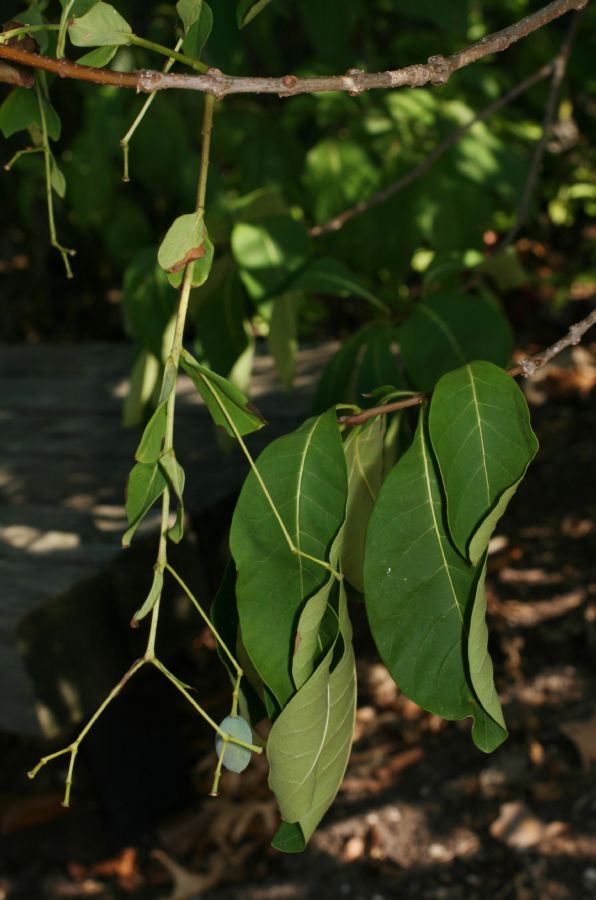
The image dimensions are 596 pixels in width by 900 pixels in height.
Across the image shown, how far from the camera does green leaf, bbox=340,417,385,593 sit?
98 centimetres

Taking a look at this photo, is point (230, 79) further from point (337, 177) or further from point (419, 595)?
point (337, 177)

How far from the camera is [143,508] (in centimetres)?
78

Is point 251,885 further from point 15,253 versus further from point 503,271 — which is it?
point 15,253

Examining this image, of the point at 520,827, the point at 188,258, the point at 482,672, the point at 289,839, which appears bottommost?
the point at 520,827

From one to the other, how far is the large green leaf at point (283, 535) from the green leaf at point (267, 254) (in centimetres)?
70

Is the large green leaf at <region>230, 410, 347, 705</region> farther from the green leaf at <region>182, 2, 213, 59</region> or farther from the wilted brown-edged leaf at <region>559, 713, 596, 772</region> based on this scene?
the wilted brown-edged leaf at <region>559, 713, 596, 772</region>

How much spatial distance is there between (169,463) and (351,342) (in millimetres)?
732

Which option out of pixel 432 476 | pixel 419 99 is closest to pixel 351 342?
pixel 432 476

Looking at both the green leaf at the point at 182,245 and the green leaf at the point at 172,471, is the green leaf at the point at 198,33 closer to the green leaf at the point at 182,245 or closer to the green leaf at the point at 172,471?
the green leaf at the point at 182,245

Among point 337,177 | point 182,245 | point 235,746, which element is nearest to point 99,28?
point 182,245

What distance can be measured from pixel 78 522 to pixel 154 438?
4.06 feet

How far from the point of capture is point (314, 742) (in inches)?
31.0

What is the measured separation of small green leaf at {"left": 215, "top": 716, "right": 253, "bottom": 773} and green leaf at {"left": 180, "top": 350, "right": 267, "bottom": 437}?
20 centimetres

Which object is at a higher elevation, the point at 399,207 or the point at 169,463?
the point at 169,463
